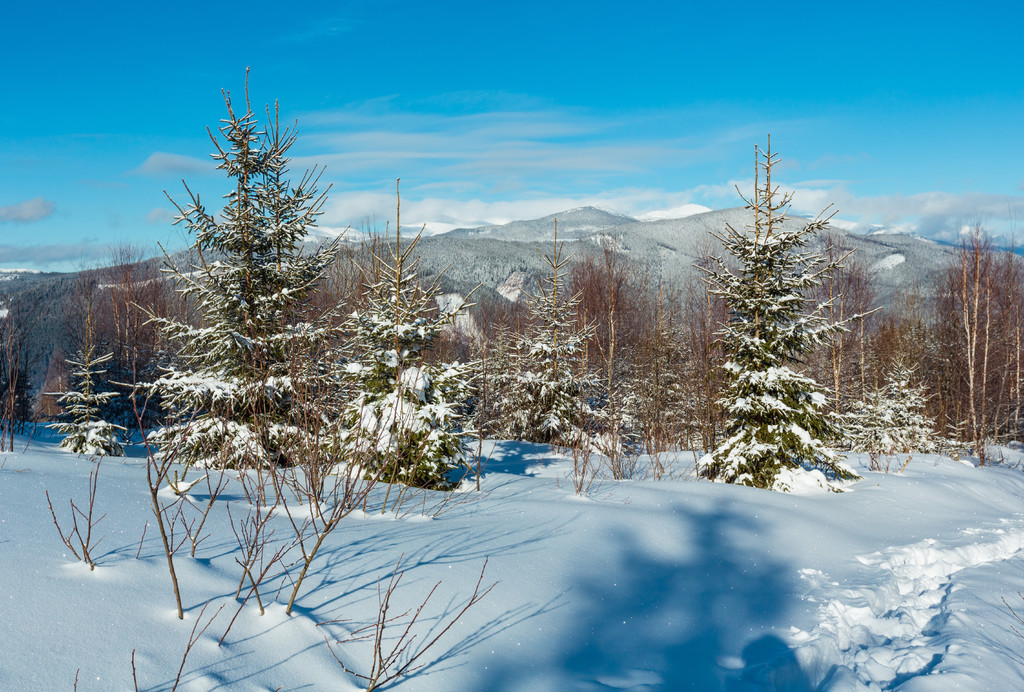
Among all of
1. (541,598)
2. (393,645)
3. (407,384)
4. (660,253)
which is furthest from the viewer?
(660,253)

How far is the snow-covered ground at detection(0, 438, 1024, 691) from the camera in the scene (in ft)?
8.51

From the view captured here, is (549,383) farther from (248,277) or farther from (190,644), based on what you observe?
(190,644)

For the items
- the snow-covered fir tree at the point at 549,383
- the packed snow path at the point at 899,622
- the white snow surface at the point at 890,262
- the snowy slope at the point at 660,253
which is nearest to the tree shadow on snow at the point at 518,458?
the snow-covered fir tree at the point at 549,383

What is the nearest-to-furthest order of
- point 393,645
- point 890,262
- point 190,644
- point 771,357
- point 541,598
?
point 190,644 < point 393,645 < point 541,598 < point 771,357 < point 890,262

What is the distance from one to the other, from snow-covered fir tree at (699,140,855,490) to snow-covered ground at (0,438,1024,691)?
1.80 m

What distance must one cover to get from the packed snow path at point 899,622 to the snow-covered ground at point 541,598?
2 centimetres

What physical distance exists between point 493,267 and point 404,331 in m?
76.1

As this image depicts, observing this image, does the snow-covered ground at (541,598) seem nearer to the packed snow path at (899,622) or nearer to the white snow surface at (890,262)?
the packed snow path at (899,622)

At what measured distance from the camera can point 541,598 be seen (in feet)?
12.5

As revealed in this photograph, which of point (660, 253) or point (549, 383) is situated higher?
point (660, 253)

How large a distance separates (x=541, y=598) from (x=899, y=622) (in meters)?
2.75

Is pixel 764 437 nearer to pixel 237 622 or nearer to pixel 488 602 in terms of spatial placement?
pixel 488 602

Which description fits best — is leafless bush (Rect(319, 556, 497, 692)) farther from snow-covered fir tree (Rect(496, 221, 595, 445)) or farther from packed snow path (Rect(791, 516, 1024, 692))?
snow-covered fir tree (Rect(496, 221, 595, 445))

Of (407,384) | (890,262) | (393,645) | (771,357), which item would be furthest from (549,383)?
(890,262)
